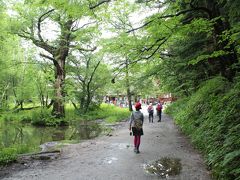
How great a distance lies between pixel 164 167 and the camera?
300 inches

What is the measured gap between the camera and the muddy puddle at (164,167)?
23.1 feet

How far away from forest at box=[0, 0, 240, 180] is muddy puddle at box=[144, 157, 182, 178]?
0.91 meters

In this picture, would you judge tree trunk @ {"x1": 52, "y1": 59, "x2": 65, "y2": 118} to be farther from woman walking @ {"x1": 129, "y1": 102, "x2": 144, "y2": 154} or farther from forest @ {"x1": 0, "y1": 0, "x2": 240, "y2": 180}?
woman walking @ {"x1": 129, "y1": 102, "x2": 144, "y2": 154}

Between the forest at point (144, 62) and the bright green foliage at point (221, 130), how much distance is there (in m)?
0.03

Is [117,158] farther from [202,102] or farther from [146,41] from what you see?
[202,102]

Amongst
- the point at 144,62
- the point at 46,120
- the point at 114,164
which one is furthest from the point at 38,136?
the point at 114,164

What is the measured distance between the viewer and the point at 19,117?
99.6 feet

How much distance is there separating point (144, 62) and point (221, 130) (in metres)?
7.66

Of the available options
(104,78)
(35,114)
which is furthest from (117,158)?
(104,78)

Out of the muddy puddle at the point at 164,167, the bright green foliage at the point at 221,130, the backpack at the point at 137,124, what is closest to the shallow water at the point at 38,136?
the backpack at the point at 137,124

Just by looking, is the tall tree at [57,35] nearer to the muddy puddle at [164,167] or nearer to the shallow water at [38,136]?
the shallow water at [38,136]

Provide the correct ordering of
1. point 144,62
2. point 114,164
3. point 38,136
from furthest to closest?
point 38,136 → point 144,62 → point 114,164

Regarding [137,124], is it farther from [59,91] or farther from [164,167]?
[59,91]

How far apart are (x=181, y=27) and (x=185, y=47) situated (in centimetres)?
363
